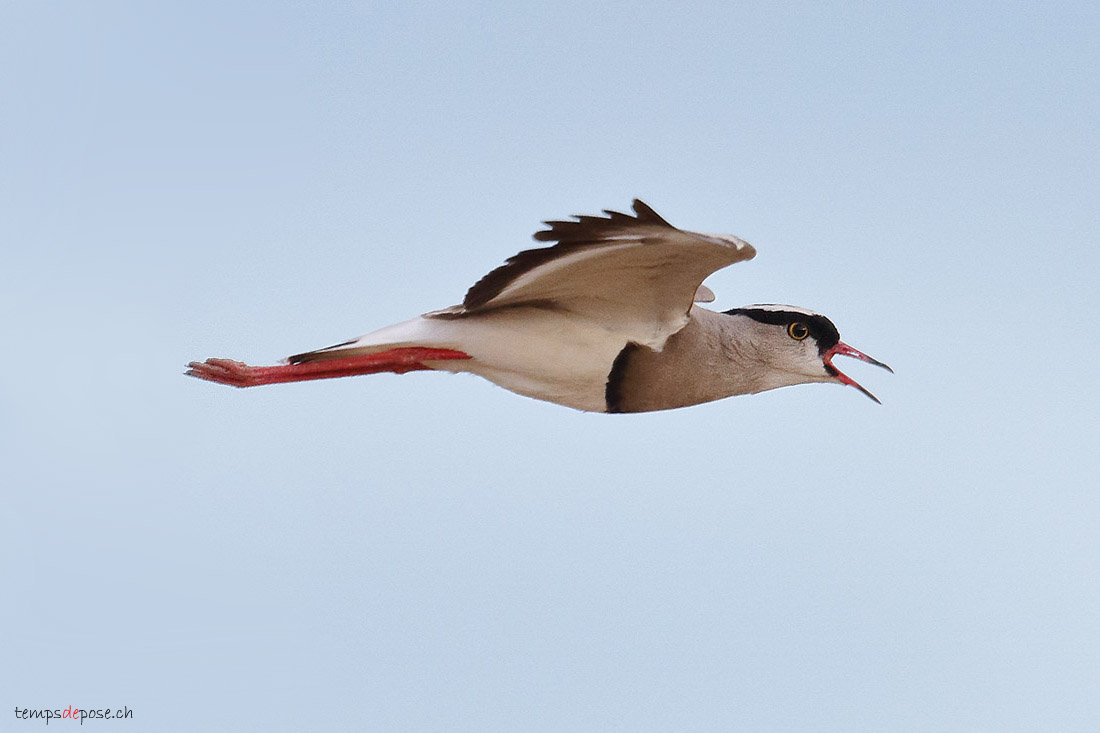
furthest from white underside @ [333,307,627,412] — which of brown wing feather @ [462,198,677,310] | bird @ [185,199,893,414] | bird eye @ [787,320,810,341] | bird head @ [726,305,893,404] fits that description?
bird eye @ [787,320,810,341]

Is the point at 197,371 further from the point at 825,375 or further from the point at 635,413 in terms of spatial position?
the point at 825,375

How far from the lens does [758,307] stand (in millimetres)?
5969

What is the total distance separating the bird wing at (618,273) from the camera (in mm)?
4742

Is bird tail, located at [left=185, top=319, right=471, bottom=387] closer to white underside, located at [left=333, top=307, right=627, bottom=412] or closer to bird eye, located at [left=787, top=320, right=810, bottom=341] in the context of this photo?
white underside, located at [left=333, top=307, right=627, bottom=412]

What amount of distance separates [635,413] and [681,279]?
2.85 feet

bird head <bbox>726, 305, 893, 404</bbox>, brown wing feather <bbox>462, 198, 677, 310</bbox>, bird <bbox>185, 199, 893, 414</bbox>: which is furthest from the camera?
bird head <bbox>726, 305, 893, 404</bbox>

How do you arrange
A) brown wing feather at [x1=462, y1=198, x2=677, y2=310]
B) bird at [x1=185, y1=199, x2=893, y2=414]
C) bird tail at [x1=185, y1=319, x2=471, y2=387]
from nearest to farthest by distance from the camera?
brown wing feather at [x1=462, y1=198, x2=677, y2=310]
bird at [x1=185, y1=199, x2=893, y2=414]
bird tail at [x1=185, y1=319, x2=471, y2=387]

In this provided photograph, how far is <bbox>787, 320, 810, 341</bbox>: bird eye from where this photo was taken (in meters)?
5.99

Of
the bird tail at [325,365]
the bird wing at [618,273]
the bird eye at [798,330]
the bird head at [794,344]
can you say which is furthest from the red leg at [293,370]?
the bird eye at [798,330]

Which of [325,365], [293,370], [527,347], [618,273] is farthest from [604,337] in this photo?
[293,370]

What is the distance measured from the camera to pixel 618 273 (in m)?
5.12

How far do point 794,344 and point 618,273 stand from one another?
130 centimetres

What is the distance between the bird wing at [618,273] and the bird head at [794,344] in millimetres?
628

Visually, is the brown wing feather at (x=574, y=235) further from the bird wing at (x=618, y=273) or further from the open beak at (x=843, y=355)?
the open beak at (x=843, y=355)
